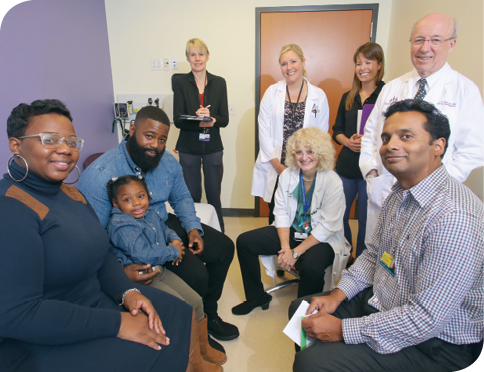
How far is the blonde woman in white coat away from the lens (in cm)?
260

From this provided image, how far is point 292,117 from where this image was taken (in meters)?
2.64

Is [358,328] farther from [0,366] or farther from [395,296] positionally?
[0,366]

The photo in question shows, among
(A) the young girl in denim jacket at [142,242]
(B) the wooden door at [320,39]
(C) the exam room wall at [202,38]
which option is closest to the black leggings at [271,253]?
(A) the young girl in denim jacket at [142,242]

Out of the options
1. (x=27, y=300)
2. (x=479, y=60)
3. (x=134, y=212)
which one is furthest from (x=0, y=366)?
(x=479, y=60)

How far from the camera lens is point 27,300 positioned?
0.92 metres

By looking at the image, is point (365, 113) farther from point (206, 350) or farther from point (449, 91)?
point (206, 350)

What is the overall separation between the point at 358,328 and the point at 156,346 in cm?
75

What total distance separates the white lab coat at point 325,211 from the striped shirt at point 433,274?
703 millimetres

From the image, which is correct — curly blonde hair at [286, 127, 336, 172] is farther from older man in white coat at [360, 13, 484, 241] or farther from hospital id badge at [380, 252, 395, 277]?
hospital id badge at [380, 252, 395, 277]

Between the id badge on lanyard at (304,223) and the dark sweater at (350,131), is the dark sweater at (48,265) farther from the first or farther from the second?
the dark sweater at (350,131)

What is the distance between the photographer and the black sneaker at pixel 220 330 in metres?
1.94

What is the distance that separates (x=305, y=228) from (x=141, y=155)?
1.16 meters

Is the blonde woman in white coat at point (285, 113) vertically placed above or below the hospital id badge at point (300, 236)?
above

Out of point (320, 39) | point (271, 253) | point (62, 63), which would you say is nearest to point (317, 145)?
point (271, 253)
